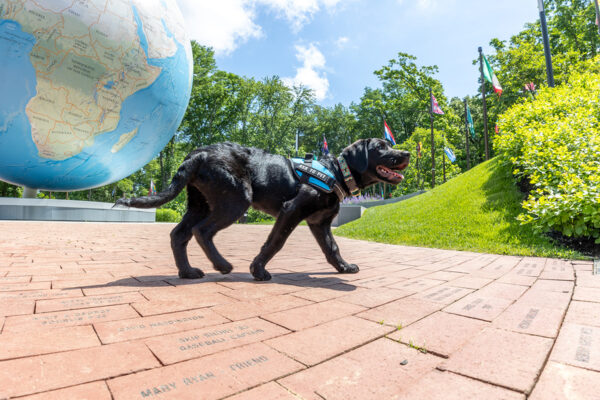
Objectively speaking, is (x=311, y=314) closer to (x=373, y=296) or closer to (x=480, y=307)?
(x=373, y=296)

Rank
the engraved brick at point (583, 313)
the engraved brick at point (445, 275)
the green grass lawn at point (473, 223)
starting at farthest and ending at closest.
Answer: the green grass lawn at point (473, 223), the engraved brick at point (445, 275), the engraved brick at point (583, 313)

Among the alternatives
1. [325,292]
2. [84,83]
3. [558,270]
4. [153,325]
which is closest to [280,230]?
[325,292]

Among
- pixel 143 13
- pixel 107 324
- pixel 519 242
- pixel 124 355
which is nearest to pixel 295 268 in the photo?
pixel 107 324

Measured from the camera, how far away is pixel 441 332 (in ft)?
5.17

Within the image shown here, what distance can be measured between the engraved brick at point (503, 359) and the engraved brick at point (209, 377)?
0.67 meters

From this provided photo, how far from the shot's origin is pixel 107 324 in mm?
1604

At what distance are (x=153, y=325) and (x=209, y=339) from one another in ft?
1.28

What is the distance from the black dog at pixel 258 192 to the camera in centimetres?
276

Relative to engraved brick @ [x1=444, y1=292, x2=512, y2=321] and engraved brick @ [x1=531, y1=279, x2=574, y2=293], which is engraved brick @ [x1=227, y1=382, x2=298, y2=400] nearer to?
engraved brick @ [x1=444, y1=292, x2=512, y2=321]

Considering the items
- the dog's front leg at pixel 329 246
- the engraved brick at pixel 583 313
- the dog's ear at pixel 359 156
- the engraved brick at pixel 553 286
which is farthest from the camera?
the dog's front leg at pixel 329 246

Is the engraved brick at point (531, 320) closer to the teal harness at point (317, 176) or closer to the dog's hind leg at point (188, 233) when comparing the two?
the teal harness at point (317, 176)

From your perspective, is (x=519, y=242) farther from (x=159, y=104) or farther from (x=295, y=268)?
(x=159, y=104)

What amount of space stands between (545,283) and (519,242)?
278 centimetres

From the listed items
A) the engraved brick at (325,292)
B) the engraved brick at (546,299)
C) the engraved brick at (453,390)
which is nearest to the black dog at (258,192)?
the engraved brick at (325,292)
